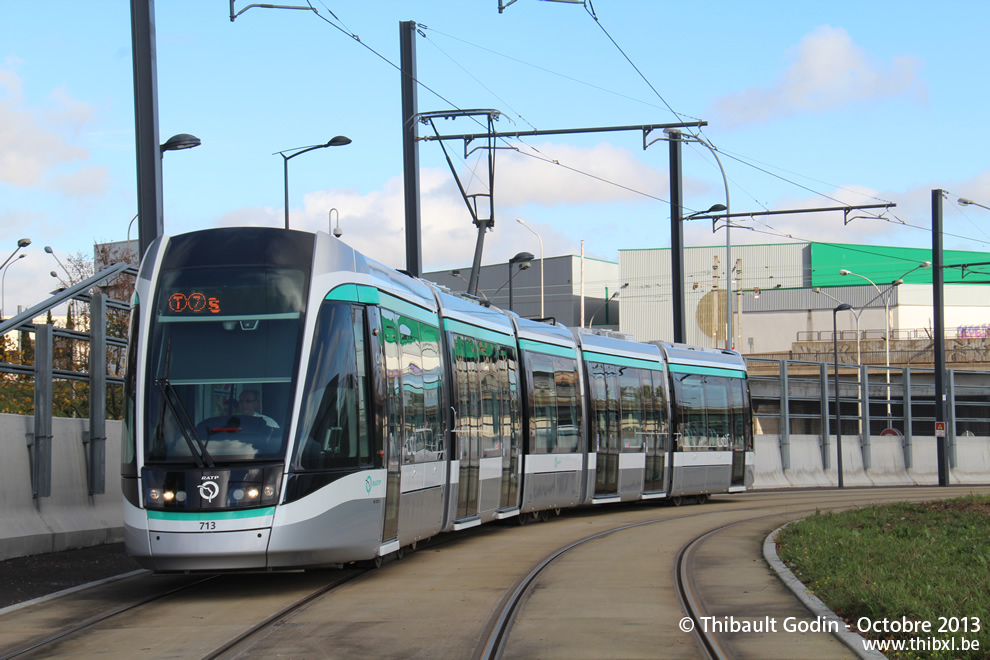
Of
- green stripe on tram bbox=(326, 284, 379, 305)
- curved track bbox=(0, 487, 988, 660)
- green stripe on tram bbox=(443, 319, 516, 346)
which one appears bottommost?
curved track bbox=(0, 487, 988, 660)

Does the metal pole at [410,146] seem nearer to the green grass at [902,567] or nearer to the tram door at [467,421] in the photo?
the tram door at [467,421]

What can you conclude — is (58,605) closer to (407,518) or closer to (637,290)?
(407,518)

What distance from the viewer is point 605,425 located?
829 inches

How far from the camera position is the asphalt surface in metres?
10.5

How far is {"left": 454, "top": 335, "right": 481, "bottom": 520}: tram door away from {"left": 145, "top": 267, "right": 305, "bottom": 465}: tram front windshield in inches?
171

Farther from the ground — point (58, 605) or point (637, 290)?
point (637, 290)

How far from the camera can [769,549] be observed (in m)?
14.2

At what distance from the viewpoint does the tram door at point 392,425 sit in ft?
37.8

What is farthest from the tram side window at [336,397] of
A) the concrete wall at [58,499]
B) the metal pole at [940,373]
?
the metal pole at [940,373]

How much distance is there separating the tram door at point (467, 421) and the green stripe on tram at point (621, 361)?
558 cm

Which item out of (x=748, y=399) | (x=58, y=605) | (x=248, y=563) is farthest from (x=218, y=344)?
(x=748, y=399)

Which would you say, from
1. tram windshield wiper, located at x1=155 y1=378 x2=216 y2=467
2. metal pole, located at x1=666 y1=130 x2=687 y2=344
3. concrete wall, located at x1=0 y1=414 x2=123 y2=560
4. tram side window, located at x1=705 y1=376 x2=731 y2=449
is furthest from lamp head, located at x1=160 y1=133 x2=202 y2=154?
metal pole, located at x1=666 y1=130 x2=687 y2=344

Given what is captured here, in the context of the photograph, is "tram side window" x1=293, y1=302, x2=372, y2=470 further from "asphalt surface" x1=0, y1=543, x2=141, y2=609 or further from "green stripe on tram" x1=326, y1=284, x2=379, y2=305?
"asphalt surface" x1=0, y1=543, x2=141, y2=609

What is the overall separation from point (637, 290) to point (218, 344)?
3565 inches
